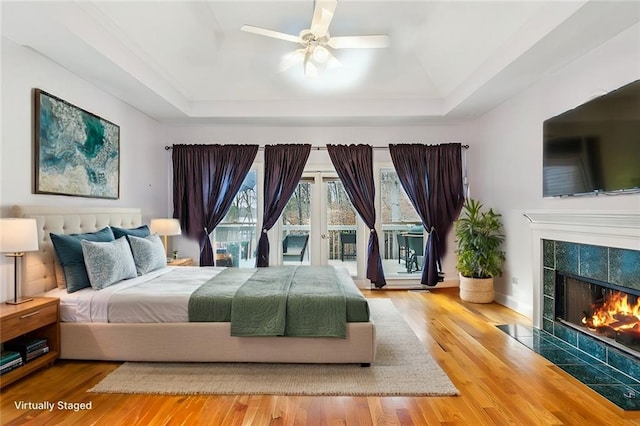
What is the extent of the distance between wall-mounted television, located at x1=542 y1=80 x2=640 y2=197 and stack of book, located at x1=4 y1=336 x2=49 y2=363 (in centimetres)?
467

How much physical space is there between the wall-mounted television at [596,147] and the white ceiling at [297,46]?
1.86 ft

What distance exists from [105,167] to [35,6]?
1845mm

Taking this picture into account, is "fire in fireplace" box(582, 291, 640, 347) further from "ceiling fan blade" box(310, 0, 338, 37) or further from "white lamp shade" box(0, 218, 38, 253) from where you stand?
"white lamp shade" box(0, 218, 38, 253)

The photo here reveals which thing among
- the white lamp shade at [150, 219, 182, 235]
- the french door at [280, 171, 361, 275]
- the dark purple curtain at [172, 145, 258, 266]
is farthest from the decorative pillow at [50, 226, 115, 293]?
the french door at [280, 171, 361, 275]

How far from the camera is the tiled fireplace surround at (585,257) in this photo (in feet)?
8.60

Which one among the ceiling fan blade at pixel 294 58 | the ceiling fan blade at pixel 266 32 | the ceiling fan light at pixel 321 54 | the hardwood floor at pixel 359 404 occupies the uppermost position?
the ceiling fan blade at pixel 266 32

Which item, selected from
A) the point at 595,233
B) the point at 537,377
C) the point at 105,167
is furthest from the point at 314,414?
the point at 105,167

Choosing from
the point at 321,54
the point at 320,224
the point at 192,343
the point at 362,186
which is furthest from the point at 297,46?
the point at 192,343

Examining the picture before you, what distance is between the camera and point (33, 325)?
8.14 ft

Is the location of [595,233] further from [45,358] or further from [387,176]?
[45,358]

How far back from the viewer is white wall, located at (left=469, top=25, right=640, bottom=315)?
2.86 metres

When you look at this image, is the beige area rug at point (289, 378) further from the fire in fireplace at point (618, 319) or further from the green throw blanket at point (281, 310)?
the fire in fireplace at point (618, 319)

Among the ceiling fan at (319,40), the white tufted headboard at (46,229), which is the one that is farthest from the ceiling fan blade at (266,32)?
the white tufted headboard at (46,229)

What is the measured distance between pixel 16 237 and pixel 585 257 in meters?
4.63
